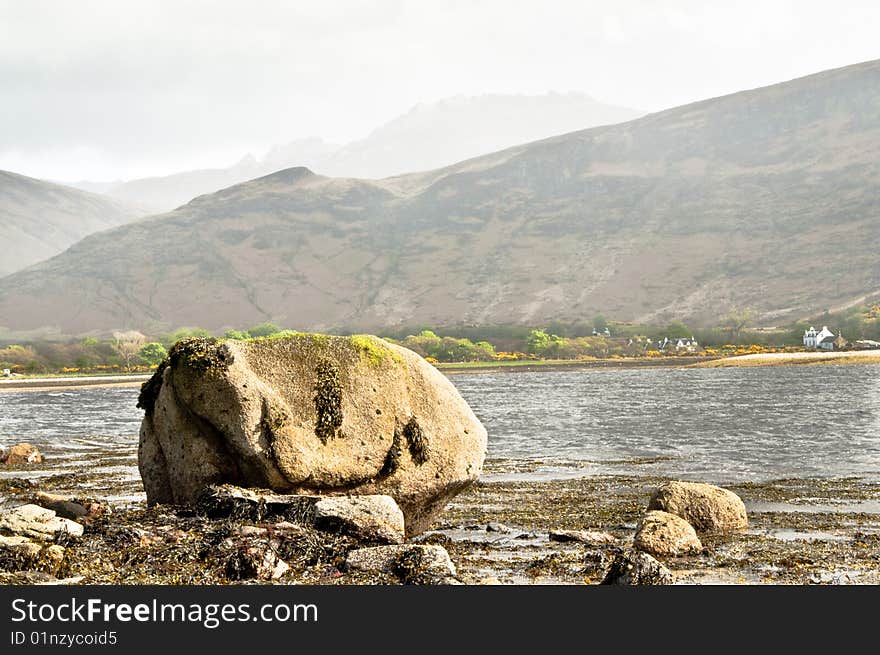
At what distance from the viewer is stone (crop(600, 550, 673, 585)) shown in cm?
1248

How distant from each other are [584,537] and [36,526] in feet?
30.2

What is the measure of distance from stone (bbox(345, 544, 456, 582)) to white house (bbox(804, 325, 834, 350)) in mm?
175628

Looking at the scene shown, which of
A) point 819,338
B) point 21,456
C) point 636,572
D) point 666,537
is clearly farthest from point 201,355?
point 819,338

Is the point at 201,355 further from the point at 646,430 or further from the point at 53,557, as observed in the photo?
the point at 646,430

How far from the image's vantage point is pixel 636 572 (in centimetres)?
1259

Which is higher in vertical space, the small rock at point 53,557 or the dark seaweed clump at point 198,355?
the dark seaweed clump at point 198,355

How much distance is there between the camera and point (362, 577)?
12828 millimetres

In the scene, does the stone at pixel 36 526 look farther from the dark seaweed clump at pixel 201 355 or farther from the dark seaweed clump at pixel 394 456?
the dark seaweed clump at pixel 394 456

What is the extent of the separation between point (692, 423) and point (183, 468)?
3689 cm

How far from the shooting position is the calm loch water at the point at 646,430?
30.9 metres

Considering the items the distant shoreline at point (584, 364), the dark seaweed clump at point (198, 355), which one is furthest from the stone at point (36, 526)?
the distant shoreline at point (584, 364)

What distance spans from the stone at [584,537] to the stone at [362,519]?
10.7 ft

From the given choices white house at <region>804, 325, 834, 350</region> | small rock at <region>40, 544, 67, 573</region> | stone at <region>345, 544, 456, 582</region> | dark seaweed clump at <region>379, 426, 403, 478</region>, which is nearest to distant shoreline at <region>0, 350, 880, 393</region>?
white house at <region>804, 325, 834, 350</region>

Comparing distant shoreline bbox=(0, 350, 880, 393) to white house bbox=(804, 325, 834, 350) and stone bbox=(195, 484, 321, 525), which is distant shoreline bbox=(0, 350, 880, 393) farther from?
stone bbox=(195, 484, 321, 525)
